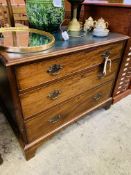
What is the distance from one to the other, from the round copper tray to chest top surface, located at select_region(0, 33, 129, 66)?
29mm

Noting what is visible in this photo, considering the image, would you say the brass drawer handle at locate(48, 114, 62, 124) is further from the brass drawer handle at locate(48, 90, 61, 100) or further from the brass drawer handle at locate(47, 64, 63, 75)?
the brass drawer handle at locate(47, 64, 63, 75)

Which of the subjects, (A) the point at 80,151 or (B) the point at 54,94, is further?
(A) the point at 80,151

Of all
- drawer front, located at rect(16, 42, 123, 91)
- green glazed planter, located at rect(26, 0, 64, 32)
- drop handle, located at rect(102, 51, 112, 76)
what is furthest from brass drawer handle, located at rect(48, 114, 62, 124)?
green glazed planter, located at rect(26, 0, 64, 32)

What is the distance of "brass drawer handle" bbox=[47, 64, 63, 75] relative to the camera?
93 centimetres

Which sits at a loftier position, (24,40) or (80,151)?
(24,40)

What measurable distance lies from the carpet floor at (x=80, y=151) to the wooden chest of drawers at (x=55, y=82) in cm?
13

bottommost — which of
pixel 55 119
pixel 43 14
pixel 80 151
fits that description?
pixel 80 151

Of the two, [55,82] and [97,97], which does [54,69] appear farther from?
[97,97]

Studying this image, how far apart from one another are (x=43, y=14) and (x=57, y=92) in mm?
550

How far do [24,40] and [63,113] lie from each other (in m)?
0.62

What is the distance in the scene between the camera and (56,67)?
95 centimetres

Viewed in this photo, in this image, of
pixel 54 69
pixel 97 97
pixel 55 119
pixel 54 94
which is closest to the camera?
pixel 54 69

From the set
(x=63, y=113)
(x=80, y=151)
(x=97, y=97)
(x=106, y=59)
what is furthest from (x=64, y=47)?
(x=80, y=151)

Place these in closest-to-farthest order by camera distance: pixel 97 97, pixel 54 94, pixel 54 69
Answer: pixel 54 69
pixel 54 94
pixel 97 97
